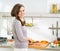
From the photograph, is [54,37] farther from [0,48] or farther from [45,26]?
[0,48]

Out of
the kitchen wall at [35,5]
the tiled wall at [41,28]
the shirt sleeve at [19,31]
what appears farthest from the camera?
the tiled wall at [41,28]

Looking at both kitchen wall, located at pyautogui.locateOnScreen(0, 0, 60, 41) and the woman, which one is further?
kitchen wall, located at pyautogui.locateOnScreen(0, 0, 60, 41)

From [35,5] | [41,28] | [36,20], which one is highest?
[35,5]

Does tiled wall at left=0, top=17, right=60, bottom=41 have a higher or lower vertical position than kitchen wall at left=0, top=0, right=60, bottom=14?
lower

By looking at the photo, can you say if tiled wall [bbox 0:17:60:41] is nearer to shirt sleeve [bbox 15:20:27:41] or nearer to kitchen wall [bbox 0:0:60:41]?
kitchen wall [bbox 0:0:60:41]

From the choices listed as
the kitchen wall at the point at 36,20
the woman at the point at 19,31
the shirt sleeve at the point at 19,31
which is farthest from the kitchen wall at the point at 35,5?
the shirt sleeve at the point at 19,31

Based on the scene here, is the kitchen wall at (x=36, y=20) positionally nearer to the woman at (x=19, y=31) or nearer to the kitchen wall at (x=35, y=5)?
the kitchen wall at (x=35, y=5)

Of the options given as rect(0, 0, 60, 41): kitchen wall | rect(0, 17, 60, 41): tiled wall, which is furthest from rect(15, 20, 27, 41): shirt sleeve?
rect(0, 17, 60, 41): tiled wall

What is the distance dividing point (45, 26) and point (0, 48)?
952mm

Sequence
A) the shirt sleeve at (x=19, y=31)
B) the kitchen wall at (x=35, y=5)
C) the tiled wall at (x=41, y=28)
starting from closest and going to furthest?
the shirt sleeve at (x=19, y=31)
the kitchen wall at (x=35, y=5)
the tiled wall at (x=41, y=28)

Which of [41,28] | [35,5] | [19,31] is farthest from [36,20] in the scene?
[19,31]

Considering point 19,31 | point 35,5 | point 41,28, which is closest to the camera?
point 19,31

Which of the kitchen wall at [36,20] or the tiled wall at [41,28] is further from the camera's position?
the tiled wall at [41,28]

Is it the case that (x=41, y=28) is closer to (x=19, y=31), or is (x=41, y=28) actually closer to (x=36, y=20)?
(x=36, y=20)
